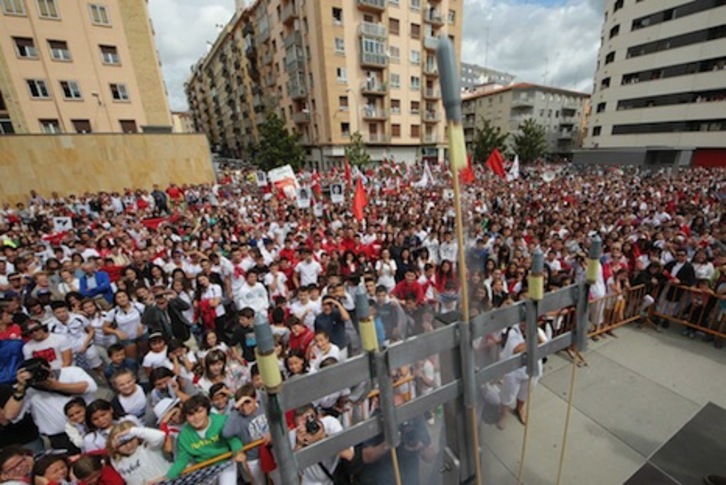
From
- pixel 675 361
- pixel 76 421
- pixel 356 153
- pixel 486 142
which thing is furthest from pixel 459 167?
pixel 486 142

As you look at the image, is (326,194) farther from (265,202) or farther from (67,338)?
(67,338)

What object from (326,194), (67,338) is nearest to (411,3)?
(326,194)

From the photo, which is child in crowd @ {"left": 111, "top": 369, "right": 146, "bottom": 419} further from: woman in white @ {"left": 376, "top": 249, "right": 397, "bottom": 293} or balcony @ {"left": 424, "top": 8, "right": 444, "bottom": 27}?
balcony @ {"left": 424, "top": 8, "right": 444, "bottom": 27}

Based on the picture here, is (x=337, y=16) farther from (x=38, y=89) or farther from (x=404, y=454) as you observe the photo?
(x=404, y=454)

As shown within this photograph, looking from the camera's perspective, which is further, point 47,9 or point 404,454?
point 47,9

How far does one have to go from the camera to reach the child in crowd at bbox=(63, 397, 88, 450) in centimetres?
336

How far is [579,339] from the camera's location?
6.01ft

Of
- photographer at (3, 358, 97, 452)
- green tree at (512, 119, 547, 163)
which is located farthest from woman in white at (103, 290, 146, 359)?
green tree at (512, 119, 547, 163)

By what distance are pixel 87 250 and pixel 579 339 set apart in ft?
33.2

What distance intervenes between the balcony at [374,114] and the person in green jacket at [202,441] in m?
35.9

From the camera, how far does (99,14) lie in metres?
25.5

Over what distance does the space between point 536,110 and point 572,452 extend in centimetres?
6355

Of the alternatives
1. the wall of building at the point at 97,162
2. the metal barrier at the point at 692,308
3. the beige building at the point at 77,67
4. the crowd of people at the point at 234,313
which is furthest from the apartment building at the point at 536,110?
the metal barrier at the point at 692,308

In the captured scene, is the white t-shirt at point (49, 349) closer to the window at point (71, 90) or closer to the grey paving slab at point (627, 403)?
the grey paving slab at point (627, 403)
